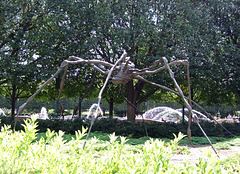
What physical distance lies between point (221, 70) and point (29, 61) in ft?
33.3

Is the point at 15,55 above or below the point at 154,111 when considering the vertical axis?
above

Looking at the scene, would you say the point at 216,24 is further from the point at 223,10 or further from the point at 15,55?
the point at 15,55

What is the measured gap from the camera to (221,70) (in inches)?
480

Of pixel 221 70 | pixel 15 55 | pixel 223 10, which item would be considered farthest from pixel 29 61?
pixel 223 10

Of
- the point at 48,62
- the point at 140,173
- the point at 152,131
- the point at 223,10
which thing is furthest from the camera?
the point at 223,10

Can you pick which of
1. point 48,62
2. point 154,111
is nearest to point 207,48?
point 48,62

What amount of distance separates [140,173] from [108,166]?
1.13ft

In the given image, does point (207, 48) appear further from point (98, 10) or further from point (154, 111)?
point (154, 111)

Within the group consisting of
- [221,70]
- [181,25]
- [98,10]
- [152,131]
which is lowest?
[152,131]

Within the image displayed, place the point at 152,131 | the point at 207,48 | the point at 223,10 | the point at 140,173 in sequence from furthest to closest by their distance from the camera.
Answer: the point at 223,10 < the point at 207,48 < the point at 152,131 < the point at 140,173

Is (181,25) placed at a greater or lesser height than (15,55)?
greater

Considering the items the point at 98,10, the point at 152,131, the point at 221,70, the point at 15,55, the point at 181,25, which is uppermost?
the point at 98,10

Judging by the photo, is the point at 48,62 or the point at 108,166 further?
the point at 48,62

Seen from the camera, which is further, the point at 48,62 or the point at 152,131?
the point at 48,62
